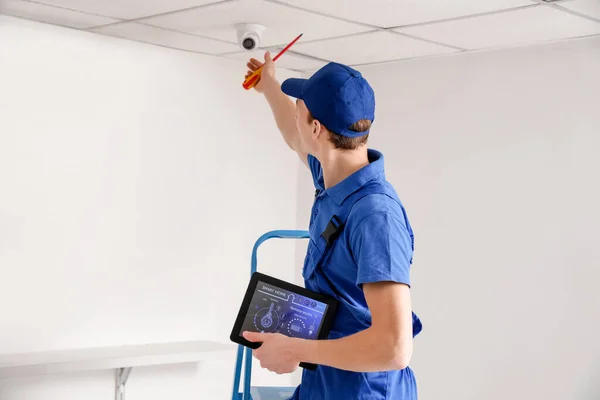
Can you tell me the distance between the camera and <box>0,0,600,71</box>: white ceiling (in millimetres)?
2672

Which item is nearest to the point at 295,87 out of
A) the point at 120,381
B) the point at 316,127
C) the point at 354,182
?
the point at 316,127

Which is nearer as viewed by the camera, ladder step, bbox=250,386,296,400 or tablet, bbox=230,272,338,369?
tablet, bbox=230,272,338,369

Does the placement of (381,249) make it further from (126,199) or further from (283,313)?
(126,199)

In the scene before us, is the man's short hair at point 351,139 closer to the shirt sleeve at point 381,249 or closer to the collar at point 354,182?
the collar at point 354,182

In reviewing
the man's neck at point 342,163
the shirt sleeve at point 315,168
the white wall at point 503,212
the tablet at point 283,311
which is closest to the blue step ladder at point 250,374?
the shirt sleeve at point 315,168

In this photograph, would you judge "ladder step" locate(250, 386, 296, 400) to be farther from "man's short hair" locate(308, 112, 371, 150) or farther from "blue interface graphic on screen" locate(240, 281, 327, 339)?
"man's short hair" locate(308, 112, 371, 150)

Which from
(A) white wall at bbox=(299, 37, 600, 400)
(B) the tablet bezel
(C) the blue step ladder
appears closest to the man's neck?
(B) the tablet bezel

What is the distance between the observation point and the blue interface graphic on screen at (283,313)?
6.23ft

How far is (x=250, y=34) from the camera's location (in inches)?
119

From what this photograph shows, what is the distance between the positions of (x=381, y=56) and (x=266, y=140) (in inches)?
31.9

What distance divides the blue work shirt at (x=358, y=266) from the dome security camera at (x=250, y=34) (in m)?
1.16

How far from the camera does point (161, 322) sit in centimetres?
370

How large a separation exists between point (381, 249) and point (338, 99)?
39 centimetres

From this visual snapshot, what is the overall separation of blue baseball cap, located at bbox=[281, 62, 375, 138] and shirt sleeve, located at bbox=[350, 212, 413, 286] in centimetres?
26
